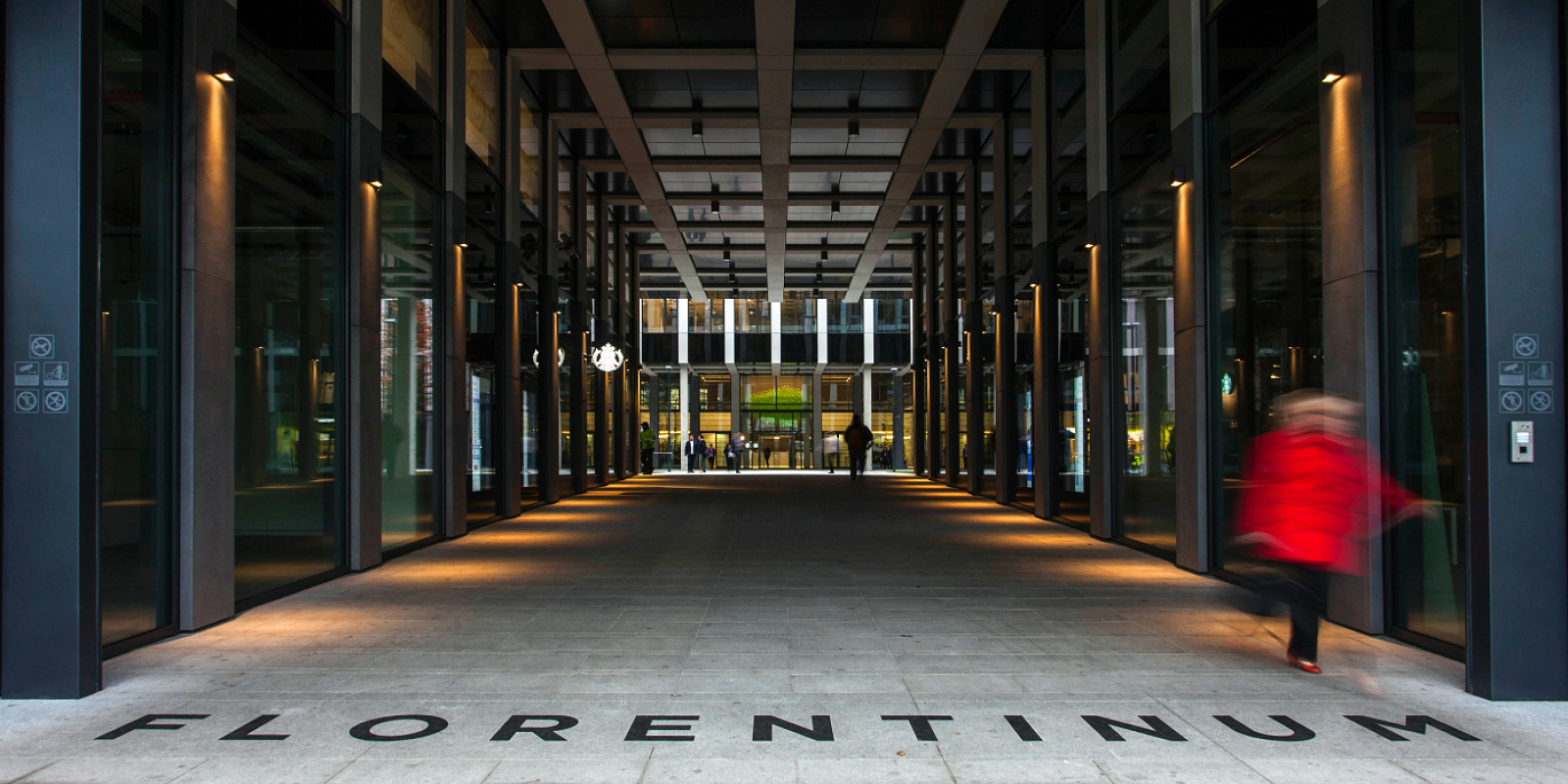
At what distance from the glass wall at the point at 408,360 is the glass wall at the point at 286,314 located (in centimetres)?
122

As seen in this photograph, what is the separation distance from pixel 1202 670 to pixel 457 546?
354 inches

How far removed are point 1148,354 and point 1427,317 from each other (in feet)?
16.0

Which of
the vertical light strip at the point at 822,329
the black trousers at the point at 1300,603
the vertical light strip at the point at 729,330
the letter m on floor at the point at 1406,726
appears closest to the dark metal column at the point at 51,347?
the letter m on floor at the point at 1406,726

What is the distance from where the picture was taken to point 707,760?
4.16 metres

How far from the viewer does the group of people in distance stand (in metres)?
30.0

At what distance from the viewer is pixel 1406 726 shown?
4.66 m

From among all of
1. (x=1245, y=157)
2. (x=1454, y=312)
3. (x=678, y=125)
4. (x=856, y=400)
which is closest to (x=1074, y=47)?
(x=1245, y=157)

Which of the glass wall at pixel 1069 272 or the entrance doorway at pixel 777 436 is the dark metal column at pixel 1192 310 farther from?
the entrance doorway at pixel 777 436

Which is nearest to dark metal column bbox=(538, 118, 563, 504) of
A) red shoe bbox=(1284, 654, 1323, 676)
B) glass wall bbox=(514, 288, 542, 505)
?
glass wall bbox=(514, 288, 542, 505)

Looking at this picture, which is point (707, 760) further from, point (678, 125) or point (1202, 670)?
point (678, 125)

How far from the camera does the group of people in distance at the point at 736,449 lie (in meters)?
30.0

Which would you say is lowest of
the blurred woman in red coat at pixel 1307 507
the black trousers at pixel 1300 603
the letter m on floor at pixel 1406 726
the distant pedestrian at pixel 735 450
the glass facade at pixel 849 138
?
the distant pedestrian at pixel 735 450

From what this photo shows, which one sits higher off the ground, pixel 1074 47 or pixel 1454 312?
pixel 1074 47

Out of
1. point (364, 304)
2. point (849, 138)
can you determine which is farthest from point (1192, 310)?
point (849, 138)
